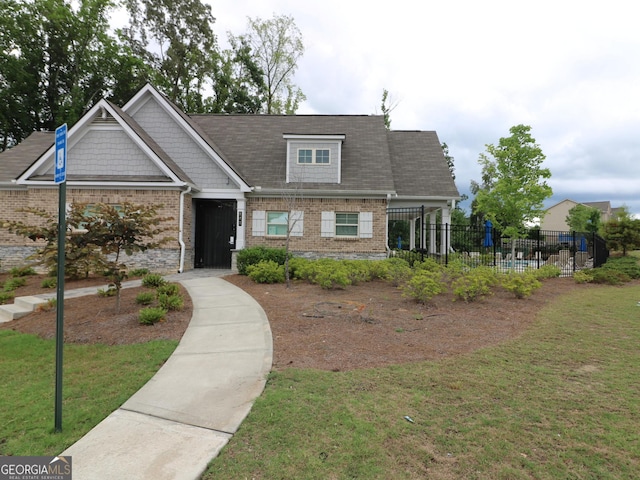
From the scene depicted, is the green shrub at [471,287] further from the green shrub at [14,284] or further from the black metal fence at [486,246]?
the green shrub at [14,284]

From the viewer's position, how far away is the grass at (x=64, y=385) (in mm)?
3096

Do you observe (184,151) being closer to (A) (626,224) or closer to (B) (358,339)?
(B) (358,339)

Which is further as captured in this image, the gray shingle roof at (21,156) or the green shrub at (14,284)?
the gray shingle roof at (21,156)

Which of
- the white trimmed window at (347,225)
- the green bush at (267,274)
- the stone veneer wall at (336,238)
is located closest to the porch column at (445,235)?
the stone veneer wall at (336,238)

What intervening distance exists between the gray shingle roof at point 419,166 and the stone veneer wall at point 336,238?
179 centimetres

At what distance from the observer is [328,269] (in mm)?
10039

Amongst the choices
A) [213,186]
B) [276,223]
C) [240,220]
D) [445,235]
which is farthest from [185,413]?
[445,235]

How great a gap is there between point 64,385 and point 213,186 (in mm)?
11133

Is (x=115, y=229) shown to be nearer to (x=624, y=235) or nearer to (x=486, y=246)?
(x=486, y=246)

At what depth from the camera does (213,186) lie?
14.4 m

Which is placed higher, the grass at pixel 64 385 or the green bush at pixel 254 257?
the green bush at pixel 254 257

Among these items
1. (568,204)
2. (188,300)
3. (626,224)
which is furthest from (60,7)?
(568,204)

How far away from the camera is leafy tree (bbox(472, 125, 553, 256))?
55.0 feet

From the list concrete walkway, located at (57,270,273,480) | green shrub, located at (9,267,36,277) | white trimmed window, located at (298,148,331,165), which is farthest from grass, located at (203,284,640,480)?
green shrub, located at (9,267,36,277)
